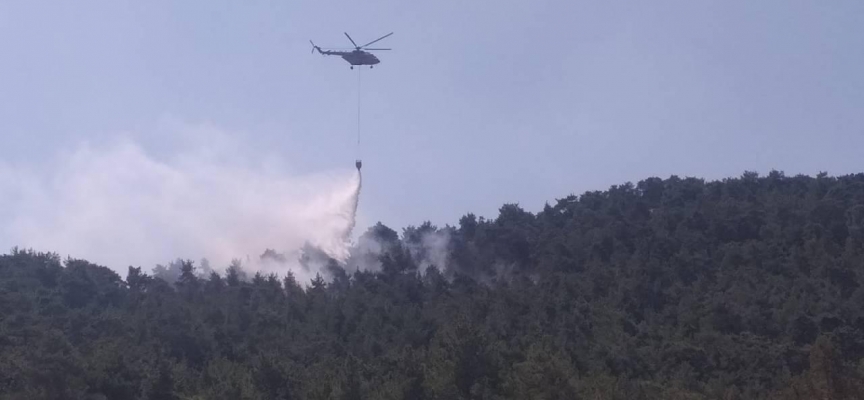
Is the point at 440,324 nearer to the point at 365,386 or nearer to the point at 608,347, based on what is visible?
the point at 608,347

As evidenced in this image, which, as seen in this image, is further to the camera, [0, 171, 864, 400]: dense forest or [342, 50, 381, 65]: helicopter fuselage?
[342, 50, 381, 65]: helicopter fuselage

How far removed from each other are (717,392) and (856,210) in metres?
42.8

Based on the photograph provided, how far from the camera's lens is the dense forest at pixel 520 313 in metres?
46.7

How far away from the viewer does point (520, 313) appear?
6906 centimetres

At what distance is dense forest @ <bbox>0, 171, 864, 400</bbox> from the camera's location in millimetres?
46688

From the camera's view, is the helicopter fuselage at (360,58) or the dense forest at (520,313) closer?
the dense forest at (520,313)

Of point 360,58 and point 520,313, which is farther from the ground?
point 360,58

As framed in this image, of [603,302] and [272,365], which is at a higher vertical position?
[603,302]

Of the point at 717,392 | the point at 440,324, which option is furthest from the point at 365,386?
the point at 440,324

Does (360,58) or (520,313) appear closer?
(360,58)

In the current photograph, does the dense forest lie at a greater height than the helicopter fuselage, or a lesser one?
lesser

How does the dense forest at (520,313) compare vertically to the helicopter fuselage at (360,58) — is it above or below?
below

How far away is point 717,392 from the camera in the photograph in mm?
46375

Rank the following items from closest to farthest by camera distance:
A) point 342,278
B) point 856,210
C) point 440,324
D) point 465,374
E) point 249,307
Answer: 1. point 465,374
2. point 440,324
3. point 249,307
4. point 856,210
5. point 342,278
